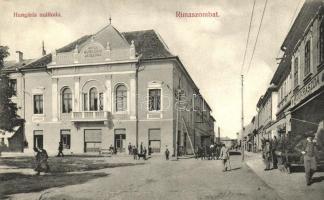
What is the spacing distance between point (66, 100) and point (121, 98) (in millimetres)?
4283

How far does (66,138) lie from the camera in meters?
29.0

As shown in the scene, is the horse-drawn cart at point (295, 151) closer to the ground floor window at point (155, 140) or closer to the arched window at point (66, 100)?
the ground floor window at point (155, 140)

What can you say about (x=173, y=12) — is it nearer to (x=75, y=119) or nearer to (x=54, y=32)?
(x=54, y=32)

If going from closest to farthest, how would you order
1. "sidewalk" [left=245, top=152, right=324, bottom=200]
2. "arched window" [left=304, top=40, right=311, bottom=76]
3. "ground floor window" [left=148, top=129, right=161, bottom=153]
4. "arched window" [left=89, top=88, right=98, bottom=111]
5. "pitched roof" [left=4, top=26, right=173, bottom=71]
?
1. "sidewalk" [left=245, top=152, right=324, bottom=200]
2. "arched window" [left=304, top=40, right=311, bottom=76]
3. "ground floor window" [left=148, top=129, right=161, bottom=153]
4. "pitched roof" [left=4, top=26, right=173, bottom=71]
5. "arched window" [left=89, top=88, right=98, bottom=111]

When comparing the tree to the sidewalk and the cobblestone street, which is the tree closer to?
the cobblestone street

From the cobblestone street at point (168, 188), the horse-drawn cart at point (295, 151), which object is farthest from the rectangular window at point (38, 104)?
the horse-drawn cart at point (295, 151)

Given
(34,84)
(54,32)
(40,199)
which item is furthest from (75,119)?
(40,199)

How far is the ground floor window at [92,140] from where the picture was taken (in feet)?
91.9

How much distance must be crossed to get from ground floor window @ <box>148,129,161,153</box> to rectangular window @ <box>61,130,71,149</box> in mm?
6182

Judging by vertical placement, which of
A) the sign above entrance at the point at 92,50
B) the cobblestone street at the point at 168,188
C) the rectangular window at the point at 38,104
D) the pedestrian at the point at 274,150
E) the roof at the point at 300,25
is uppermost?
the sign above entrance at the point at 92,50

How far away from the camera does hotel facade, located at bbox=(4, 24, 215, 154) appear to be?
27.6 meters

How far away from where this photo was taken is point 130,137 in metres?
27.8

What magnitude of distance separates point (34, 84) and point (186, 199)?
2211cm

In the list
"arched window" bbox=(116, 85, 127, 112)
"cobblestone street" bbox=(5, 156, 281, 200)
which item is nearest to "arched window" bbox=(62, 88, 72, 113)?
Result: "arched window" bbox=(116, 85, 127, 112)
